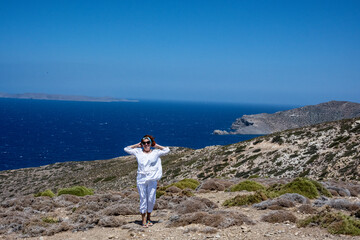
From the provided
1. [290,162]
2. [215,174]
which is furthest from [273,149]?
[215,174]

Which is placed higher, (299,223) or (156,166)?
(156,166)

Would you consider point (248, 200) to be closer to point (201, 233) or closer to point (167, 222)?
point (167, 222)

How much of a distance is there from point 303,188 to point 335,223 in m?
5.94

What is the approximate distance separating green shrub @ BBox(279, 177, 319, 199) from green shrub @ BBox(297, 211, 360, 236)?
4.86m

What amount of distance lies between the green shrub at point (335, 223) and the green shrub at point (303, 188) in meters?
4.86

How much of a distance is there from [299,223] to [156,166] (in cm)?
444

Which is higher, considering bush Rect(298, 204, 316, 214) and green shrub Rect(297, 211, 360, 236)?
green shrub Rect(297, 211, 360, 236)

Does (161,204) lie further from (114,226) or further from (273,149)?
(273,149)

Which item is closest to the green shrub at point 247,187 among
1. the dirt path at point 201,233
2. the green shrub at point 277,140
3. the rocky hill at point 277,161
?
the dirt path at point 201,233

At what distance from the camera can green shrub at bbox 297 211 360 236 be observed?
26.3 feet

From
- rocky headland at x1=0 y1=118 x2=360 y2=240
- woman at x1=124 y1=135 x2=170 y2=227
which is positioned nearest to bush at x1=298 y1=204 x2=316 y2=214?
rocky headland at x1=0 y1=118 x2=360 y2=240

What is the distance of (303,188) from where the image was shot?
1403 centimetres

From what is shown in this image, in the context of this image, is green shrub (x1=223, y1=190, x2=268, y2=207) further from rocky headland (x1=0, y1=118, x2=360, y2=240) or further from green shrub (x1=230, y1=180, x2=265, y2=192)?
green shrub (x1=230, y1=180, x2=265, y2=192)

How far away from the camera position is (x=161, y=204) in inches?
511
